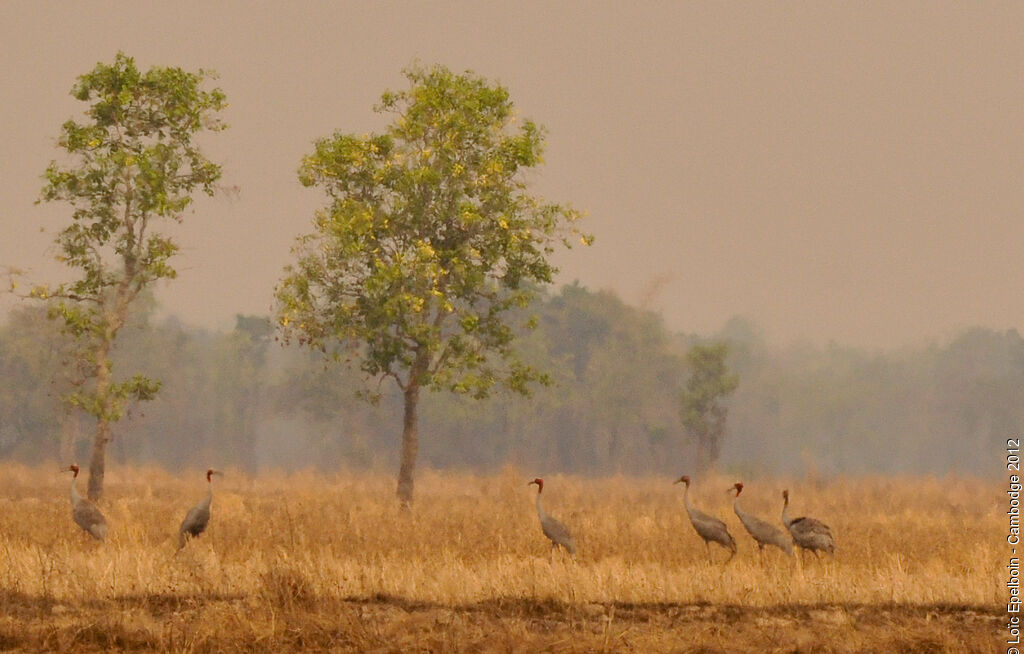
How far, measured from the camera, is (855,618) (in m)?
12.4

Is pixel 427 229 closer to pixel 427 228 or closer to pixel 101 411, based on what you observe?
pixel 427 228

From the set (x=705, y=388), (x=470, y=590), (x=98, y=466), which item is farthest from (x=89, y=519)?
(x=705, y=388)

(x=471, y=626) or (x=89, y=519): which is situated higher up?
(x=89, y=519)

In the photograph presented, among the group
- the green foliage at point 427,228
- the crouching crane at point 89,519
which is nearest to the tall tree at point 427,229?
the green foliage at point 427,228

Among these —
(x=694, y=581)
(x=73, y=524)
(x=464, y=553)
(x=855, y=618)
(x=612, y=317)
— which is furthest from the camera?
(x=612, y=317)

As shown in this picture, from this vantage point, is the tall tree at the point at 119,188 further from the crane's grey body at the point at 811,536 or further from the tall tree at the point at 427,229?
the crane's grey body at the point at 811,536

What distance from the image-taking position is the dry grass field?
10906 mm

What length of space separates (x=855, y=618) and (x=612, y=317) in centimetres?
6340

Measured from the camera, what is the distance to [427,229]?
27250mm

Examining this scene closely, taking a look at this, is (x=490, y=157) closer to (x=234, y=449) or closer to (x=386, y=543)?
(x=386, y=543)

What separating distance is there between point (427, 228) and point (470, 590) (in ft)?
50.4

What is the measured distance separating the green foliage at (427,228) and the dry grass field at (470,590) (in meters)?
5.40

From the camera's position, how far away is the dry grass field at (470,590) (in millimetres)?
10906

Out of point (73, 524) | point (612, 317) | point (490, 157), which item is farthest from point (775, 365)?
point (73, 524)
